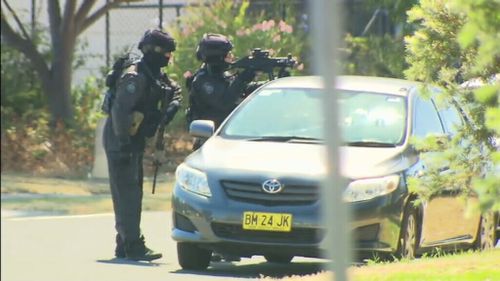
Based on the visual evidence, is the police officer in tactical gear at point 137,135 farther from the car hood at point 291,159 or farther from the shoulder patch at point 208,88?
the car hood at point 291,159

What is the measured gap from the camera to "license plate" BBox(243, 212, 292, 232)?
1221 cm

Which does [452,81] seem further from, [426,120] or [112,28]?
[112,28]

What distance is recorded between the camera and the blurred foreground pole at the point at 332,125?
15.0ft

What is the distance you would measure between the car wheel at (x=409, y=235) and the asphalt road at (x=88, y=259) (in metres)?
0.91

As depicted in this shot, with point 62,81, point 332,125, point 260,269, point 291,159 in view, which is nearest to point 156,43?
point 291,159

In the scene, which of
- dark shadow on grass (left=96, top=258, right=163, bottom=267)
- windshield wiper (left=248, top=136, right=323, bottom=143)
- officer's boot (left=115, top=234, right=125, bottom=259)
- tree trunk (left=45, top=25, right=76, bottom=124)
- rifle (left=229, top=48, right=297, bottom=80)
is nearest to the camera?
windshield wiper (left=248, top=136, right=323, bottom=143)

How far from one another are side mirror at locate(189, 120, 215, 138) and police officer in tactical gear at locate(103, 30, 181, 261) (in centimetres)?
60

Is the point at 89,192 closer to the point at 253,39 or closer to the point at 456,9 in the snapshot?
the point at 253,39

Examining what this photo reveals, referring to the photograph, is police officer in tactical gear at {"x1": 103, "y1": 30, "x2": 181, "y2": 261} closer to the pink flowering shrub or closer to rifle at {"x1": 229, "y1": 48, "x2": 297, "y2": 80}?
rifle at {"x1": 229, "y1": 48, "x2": 297, "y2": 80}

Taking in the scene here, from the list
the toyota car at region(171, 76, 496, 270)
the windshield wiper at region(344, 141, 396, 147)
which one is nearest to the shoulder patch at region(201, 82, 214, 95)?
the toyota car at region(171, 76, 496, 270)

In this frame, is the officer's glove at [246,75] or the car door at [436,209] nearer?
the car door at [436,209]

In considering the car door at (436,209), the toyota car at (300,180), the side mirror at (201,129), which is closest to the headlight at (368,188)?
the toyota car at (300,180)

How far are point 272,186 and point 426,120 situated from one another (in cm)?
195

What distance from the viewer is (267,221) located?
40.2 feet
